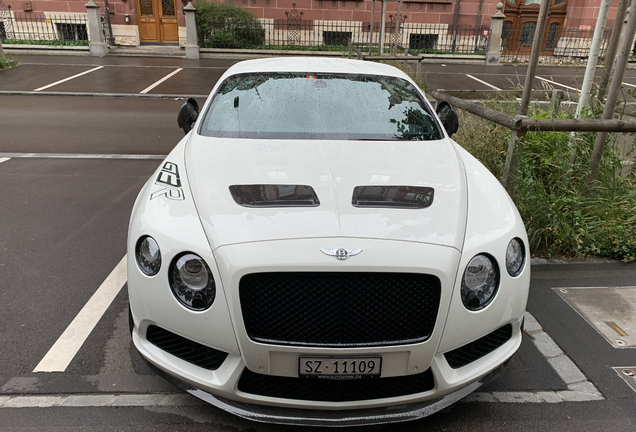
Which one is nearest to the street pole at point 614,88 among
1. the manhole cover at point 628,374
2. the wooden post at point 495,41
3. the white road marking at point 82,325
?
the manhole cover at point 628,374

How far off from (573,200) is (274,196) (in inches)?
117

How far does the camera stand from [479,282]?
7.33ft

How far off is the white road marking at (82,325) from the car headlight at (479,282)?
225 centimetres

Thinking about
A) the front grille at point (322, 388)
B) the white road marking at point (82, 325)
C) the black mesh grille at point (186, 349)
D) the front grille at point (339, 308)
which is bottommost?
the white road marking at point (82, 325)

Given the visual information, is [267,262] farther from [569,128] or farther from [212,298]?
[569,128]

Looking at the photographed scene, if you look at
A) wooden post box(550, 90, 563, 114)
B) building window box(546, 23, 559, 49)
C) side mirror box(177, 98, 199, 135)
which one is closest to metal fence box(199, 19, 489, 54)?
building window box(546, 23, 559, 49)

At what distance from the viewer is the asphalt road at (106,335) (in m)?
2.49

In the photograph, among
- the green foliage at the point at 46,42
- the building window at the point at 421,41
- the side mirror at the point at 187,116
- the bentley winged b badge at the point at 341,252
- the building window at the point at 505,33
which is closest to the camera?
the bentley winged b badge at the point at 341,252

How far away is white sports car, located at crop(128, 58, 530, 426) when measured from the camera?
208cm

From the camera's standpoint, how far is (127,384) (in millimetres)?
2686

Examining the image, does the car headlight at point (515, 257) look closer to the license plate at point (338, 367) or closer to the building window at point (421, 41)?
the license plate at point (338, 367)

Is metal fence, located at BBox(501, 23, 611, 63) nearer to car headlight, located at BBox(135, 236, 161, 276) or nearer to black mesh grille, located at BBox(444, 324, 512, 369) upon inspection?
black mesh grille, located at BBox(444, 324, 512, 369)

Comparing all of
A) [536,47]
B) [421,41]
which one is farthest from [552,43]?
[536,47]

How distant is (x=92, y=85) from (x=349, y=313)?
12927 millimetres
